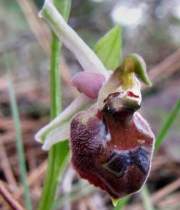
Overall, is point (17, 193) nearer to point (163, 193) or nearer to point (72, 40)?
point (163, 193)

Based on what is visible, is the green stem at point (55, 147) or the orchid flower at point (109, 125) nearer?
the orchid flower at point (109, 125)

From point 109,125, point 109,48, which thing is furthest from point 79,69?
point 109,125

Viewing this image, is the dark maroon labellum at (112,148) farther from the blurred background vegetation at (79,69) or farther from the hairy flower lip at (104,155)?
the blurred background vegetation at (79,69)

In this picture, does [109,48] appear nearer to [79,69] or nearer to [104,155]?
[104,155]

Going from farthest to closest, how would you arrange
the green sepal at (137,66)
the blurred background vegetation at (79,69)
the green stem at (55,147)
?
1. the blurred background vegetation at (79,69)
2. the green stem at (55,147)
3. the green sepal at (137,66)

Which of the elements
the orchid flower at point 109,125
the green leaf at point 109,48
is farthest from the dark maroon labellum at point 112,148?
the green leaf at point 109,48
